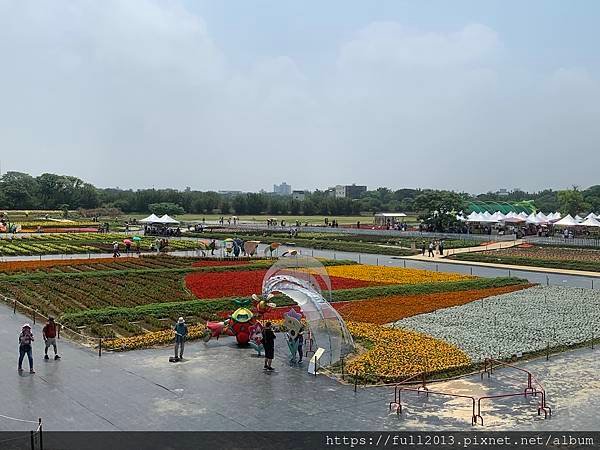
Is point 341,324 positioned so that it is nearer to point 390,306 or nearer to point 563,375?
point 563,375

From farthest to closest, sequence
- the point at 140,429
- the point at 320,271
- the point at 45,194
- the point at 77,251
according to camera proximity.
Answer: the point at 45,194 → the point at 77,251 → the point at 320,271 → the point at 140,429

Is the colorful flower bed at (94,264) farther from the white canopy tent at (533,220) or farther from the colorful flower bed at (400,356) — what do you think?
the white canopy tent at (533,220)

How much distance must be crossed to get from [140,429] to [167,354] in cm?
673

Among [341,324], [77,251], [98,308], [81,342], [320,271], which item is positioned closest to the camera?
[341,324]

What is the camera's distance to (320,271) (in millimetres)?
25562

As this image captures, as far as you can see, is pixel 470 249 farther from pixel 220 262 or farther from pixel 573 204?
pixel 573 204

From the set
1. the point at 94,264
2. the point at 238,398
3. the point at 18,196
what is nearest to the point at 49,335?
the point at 238,398

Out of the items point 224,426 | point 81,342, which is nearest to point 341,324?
point 224,426

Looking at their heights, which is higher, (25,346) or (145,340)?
(25,346)

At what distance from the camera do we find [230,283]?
36.1 meters

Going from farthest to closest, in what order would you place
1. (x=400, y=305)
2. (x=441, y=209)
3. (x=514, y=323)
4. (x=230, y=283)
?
1. (x=441, y=209)
2. (x=230, y=283)
3. (x=400, y=305)
4. (x=514, y=323)

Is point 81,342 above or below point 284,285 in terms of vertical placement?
below

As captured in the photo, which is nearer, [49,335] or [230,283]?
[49,335]

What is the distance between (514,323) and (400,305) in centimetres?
548
